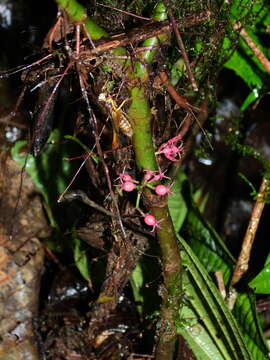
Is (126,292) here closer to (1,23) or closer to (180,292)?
(180,292)

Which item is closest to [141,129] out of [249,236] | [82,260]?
[249,236]

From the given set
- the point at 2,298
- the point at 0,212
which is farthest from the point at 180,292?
the point at 0,212

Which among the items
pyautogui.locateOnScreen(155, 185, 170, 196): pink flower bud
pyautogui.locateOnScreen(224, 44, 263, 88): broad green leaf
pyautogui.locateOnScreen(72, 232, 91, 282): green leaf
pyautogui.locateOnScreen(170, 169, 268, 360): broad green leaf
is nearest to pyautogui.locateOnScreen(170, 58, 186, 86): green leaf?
pyautogui.locateOnScreen(224, 44, 263, 88): broad green leaf

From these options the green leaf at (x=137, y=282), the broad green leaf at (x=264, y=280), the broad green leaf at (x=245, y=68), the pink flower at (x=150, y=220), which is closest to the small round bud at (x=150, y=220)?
the pink flower at (x=150, y=220)

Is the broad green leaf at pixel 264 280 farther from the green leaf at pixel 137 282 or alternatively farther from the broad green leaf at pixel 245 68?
the broad green leaf at pixel 245 68

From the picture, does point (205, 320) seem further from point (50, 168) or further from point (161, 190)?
point (50, 168)

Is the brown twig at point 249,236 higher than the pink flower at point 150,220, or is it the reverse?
the pink flower at point 150,220
